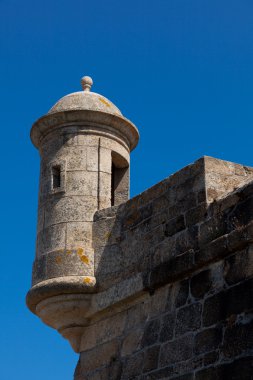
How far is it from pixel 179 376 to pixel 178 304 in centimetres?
62

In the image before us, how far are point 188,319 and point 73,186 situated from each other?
229 cm

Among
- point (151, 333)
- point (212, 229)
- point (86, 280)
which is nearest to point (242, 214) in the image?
point (212, 229)

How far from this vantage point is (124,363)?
6777 mm

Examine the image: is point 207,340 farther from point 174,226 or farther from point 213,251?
point 174,226

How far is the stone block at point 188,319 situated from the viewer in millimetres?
6016

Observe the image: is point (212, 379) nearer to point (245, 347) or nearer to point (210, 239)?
point (245, 347)

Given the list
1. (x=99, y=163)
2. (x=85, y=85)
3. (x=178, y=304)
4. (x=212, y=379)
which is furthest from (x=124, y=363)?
(x=85, y=85)

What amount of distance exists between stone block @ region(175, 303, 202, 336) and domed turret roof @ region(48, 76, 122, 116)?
270 cm

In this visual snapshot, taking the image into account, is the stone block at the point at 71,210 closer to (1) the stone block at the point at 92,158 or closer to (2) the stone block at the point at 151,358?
(1) the stone block at the point at 92,158

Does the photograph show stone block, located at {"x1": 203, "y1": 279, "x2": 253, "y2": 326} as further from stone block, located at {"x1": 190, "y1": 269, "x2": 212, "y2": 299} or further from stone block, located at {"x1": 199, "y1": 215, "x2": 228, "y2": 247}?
stone block, located at {"x1": 199, "y1": 215, "x2": 228, "y2": 247}

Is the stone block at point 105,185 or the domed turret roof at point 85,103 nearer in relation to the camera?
the stone block at point 105,185

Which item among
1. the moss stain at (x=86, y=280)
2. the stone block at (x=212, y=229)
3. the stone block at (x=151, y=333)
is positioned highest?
the moss stain at (x=86, y=280)

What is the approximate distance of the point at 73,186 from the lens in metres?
7.85

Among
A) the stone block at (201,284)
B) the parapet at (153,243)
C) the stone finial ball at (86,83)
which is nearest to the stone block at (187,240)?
the parapet at (153,243)
